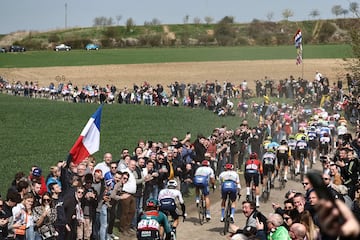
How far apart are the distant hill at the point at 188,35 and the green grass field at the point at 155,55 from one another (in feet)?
47.3

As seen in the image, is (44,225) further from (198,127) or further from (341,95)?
(341,95)

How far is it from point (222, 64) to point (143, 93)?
33271 mm

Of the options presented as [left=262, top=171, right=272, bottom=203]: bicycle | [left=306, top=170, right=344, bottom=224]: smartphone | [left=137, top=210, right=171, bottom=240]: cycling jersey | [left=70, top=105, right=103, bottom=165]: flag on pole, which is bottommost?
[left=262, top=171, right=272, bottom=203]: bicycle

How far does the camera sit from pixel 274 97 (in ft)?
178

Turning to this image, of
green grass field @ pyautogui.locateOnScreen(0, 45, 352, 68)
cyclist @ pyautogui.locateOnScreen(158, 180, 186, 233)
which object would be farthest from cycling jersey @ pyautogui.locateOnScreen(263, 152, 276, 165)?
green grass field @ pyautogui.locateOnScreen(0, 45, 352, 68)

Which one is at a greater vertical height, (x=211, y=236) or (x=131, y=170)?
(x=131, y=170)

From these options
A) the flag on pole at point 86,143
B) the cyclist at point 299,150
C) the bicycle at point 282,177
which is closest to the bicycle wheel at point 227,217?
the flag on pole at point 86,143

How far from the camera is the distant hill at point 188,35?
12206 centimetres

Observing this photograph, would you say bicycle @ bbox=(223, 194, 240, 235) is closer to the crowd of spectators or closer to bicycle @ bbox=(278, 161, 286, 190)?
the crowd of spectators

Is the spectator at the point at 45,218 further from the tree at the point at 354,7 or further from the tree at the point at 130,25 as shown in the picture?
the tree at the point at 130,25

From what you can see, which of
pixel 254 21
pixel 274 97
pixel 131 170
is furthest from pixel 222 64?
pixel 131 170

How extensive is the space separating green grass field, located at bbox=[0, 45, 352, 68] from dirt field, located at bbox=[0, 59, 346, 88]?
6437mm

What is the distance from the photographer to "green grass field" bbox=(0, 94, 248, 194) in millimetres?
26406

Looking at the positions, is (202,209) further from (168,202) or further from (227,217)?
(168,202)
